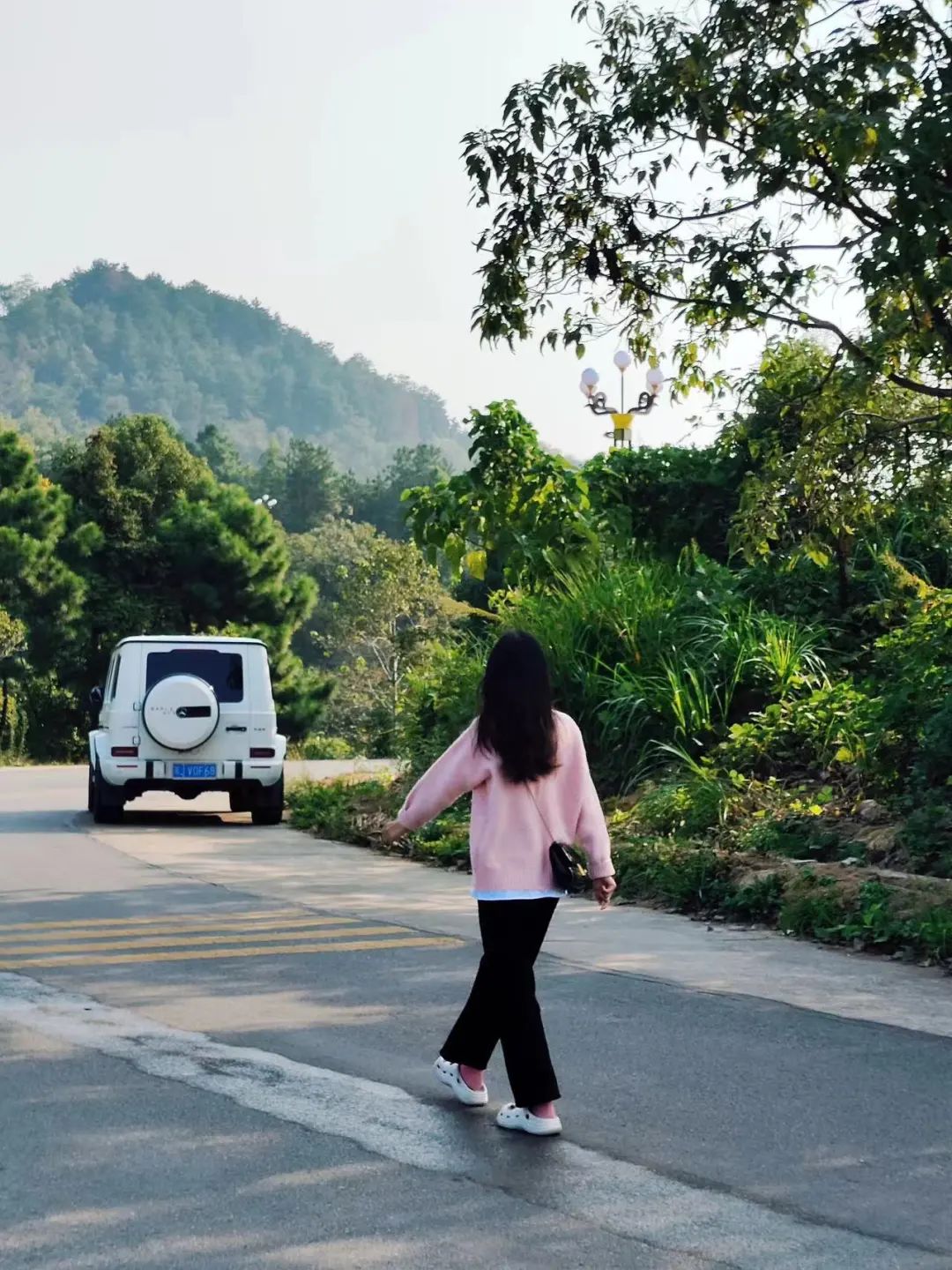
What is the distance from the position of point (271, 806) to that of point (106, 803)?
170 cm

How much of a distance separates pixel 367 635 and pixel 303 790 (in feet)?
88.7

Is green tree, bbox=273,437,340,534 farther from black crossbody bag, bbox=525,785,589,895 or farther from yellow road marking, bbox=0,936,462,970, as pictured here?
black crossbody bag, bbox=525,785,589,895

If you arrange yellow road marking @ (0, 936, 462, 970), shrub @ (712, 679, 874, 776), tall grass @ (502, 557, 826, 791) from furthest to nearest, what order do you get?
1. tall grass @ (502, 557, 826, 791)
2. shrub @ (712, 679, 874, 776)
3. yellow road marking @ (0, 936, 462, 970)

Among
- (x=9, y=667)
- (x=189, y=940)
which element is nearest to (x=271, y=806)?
(x=189, y=940)

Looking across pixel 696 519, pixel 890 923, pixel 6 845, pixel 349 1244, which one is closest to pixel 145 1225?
pixel 349 1244

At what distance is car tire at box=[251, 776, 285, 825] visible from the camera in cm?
1834

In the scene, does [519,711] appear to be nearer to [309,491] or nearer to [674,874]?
[674,874]

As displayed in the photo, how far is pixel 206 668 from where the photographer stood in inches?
736

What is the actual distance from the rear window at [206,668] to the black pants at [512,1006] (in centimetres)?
1259

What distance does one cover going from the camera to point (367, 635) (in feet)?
153

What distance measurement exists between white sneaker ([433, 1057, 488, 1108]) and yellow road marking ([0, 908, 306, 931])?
5.00m

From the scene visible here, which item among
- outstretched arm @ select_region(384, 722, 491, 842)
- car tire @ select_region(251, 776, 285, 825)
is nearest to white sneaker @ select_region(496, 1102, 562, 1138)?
outstretched arm @ select_region(384, 722, 491, 842)

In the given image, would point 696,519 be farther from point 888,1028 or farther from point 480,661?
point 888,1028

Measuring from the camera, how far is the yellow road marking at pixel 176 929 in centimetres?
1032
